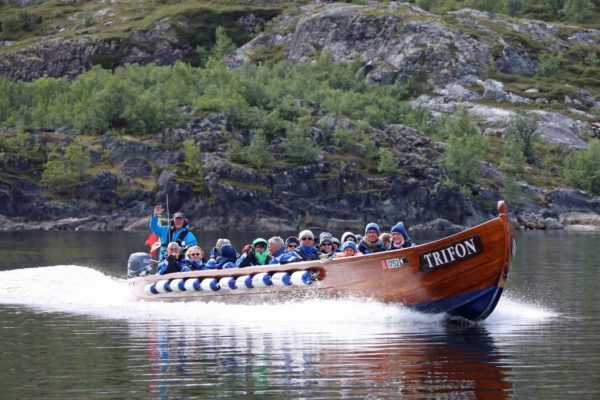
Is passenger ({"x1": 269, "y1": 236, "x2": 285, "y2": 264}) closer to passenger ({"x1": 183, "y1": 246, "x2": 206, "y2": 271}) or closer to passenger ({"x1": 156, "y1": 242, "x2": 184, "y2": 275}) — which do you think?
passenger ({"x1": 183, "y1": 246, "x2": 206, "y2": 271})

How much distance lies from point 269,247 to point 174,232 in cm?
659

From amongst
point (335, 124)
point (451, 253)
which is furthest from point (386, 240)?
point (335, 124)

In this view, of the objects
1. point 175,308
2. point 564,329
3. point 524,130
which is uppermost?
point 564,329


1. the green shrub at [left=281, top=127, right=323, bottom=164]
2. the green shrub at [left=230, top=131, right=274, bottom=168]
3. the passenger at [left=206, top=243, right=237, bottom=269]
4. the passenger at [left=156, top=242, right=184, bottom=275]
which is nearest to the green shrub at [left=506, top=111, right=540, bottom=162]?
the green shrub at [left=281, top=127, right=323, bottom=164]

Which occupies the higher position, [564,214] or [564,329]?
[564,329]

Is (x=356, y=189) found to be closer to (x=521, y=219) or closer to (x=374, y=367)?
(x=521, y=219)

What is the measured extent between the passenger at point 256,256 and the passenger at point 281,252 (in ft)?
0.85

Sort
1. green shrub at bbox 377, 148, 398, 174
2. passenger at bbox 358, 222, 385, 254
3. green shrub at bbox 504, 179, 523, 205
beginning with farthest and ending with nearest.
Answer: green shrub at bbox 377, 148, 398, 174
green shrub at bbox 504, 179, 523, 205
passenger at bbox 358, 222, 385, 254

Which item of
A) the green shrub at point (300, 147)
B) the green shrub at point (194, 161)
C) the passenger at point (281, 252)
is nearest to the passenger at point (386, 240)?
the passenger at point (281, 252)

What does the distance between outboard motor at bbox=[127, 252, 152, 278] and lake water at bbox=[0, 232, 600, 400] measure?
71 centimetres

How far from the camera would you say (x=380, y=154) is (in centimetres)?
14050

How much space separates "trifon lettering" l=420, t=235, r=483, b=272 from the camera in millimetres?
30234

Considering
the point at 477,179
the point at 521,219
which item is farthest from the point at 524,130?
the point at 521,219

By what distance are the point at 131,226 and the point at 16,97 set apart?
49.7 metres
